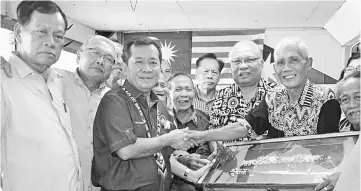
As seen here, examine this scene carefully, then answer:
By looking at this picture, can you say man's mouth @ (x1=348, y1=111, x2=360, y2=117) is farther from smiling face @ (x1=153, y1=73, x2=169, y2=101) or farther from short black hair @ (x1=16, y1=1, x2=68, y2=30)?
smiling face @ (x1=153, y1=73, x2=169, y2=101)

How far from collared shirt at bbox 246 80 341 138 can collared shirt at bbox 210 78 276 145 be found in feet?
0.74

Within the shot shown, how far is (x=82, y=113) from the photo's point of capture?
2.62 m

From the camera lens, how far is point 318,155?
195cm

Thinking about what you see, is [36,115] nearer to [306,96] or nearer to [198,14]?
[306,96]

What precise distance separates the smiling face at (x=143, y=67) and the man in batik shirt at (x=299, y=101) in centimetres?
79

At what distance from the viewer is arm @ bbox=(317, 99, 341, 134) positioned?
7.27 feet

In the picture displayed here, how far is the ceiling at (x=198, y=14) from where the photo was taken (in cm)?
704

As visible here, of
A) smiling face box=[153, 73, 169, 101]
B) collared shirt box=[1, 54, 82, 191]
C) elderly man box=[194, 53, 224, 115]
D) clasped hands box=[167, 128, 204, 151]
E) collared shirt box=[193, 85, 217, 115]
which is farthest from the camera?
elderly man box=[194, 53, 224, 115]

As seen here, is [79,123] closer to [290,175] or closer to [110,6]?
[290,175]

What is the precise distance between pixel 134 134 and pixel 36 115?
489 mm

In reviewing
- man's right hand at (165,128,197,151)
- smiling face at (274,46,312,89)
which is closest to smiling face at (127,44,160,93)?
man's right hand at (165,128,197,151)

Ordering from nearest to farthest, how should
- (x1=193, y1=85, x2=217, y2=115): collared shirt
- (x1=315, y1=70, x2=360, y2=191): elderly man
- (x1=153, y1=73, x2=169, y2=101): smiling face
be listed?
(x1=315, y1=70, x2=360, y2=191): elderly man
(x1=153, y1=73, x2=169, y2=101): smiling face
(x1=193, y1=85, x2=217, y2=115): collared shirt

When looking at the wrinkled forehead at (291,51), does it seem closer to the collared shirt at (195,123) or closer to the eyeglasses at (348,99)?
the eyeglasses at (348,99)

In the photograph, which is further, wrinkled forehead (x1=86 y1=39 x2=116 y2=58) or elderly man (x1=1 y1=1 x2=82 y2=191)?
wrinkled forehead (x1=86 y1=39 x2=116 y2=58)
